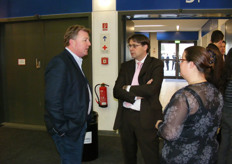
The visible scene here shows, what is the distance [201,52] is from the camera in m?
1.52

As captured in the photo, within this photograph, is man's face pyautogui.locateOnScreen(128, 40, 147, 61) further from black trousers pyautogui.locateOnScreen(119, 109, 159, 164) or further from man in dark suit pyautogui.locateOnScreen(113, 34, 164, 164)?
black trousers pyautogui.locateOnScreen(119, 109, 159, 164)

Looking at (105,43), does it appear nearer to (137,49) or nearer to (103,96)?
(103,96)

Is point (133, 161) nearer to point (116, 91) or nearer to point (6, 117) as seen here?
point (116, 91)

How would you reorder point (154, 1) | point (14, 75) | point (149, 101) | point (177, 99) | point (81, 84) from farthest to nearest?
1. point (14, 75)
2. point (154, 1)
3. point (149, 101)
4. point (81, 84)
5. point (177, 99)

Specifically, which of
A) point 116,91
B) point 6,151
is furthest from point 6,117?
point 116,91

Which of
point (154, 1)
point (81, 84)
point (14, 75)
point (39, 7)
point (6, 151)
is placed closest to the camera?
point (81, 84)

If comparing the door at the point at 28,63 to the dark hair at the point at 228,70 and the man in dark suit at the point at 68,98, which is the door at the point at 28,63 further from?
the dark hair at the point at 228,70

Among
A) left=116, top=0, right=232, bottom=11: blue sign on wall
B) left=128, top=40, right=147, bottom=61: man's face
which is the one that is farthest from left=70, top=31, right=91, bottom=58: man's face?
left=116, top=0, right=232, bottom=11: blue sign on wall

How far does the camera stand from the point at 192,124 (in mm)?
1464

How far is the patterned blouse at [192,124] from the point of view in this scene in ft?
4.74

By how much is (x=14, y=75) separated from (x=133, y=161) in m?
3.67

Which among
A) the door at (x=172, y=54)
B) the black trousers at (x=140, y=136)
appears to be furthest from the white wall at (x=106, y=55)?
the door at (x=172, y=54)

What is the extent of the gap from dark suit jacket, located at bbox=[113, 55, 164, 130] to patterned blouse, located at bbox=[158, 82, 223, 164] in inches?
30.6

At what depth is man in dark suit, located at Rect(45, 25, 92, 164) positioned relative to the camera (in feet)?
5.94
